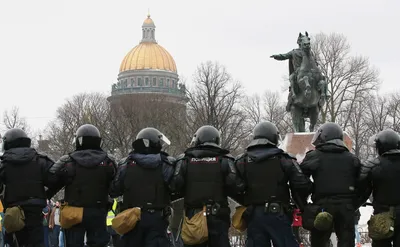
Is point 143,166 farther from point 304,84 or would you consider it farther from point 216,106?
point 216,106

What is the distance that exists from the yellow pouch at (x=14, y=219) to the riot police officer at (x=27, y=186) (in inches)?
6.3

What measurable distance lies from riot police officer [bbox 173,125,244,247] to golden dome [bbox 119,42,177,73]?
103 meters

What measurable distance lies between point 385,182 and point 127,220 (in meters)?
3.58

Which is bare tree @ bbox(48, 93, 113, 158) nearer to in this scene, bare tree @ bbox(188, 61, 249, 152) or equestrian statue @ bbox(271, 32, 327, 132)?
bare tree @ bbox(188, 61, 249, 152)

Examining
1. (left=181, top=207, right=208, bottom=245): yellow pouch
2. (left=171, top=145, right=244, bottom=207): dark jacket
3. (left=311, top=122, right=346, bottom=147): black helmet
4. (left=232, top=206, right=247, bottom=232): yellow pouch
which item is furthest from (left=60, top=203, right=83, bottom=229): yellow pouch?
(left=311, top=122, right=346, bottom=147): black helmet

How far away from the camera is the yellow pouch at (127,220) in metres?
10.2

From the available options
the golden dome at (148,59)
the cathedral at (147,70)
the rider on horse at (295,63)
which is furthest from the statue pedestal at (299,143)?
the golden dome at (148,59)

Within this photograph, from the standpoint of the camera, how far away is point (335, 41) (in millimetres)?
55375

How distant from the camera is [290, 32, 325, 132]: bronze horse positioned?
63.6ft

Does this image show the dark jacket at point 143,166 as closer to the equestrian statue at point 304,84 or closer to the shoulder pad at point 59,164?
the shoulder pad at point 59,164

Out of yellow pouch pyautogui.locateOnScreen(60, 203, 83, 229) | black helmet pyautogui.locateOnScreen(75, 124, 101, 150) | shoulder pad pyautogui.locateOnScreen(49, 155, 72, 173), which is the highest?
black helmet pyautogui.locateOnScreen(75, 124, 101, 150)

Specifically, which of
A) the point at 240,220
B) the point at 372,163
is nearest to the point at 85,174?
the point at 240,220

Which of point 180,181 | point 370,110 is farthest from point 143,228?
point 370,110

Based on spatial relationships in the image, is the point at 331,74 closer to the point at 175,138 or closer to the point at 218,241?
the point at 175,138
